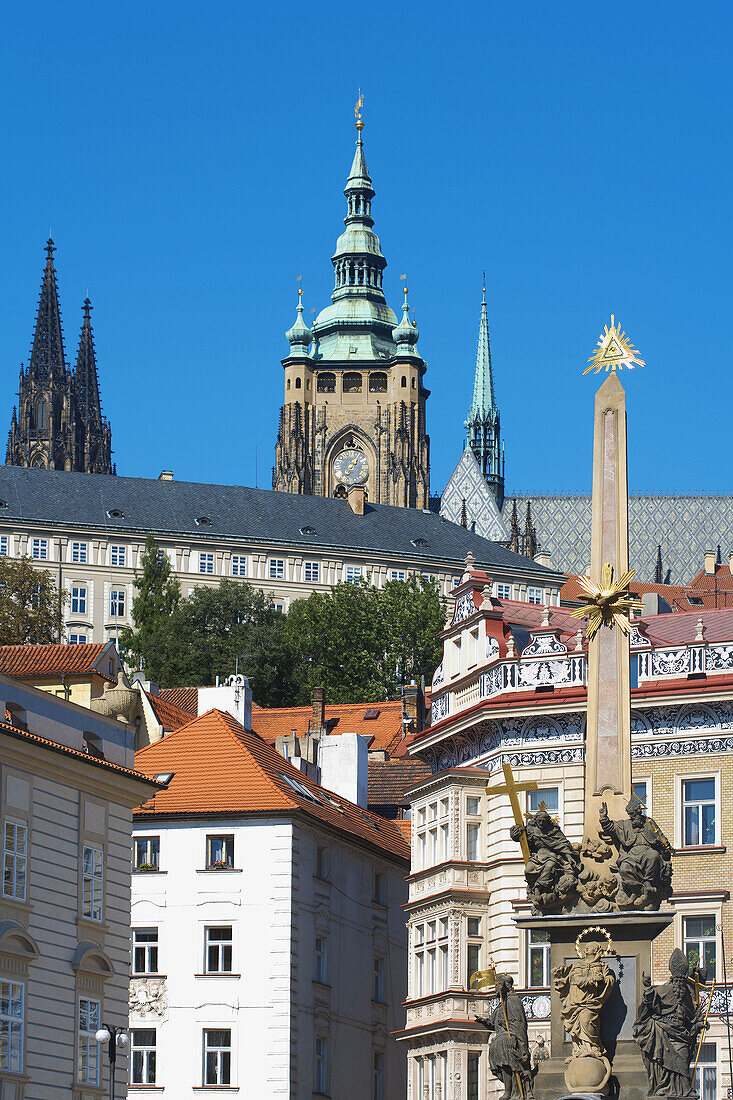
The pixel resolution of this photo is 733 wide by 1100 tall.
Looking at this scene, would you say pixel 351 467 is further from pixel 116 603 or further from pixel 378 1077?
pixel 378 1077

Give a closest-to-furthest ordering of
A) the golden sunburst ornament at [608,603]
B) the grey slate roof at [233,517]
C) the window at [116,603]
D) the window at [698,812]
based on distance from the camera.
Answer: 1. the golden sunburst ornament at [608,603]
2. the window at [698,812]
3. the window at [116,603]
4. the grey slate roof at [233,517]

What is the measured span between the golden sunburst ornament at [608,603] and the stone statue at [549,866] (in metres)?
2.74

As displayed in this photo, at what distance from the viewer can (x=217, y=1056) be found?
52500 mm

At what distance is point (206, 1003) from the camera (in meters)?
52.9

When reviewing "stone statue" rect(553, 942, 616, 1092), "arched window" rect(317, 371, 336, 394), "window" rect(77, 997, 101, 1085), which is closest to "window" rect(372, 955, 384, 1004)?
"window" rect(77, 997, 101, 1085)

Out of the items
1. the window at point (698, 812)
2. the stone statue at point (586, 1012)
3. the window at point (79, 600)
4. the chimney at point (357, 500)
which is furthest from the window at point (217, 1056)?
the chimney at point (357, 500)

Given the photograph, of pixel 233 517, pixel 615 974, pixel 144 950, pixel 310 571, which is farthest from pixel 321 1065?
pixel 233 517

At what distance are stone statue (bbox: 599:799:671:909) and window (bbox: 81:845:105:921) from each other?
61.3ft

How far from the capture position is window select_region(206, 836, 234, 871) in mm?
54062

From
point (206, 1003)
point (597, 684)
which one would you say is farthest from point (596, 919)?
point (206, 1003)

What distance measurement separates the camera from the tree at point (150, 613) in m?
118

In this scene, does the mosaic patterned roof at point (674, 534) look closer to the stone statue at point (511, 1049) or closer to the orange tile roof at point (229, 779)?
the orange tile roof at point (229, 779)

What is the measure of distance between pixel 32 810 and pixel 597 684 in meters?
15.8

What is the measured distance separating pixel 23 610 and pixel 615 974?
238 feet
